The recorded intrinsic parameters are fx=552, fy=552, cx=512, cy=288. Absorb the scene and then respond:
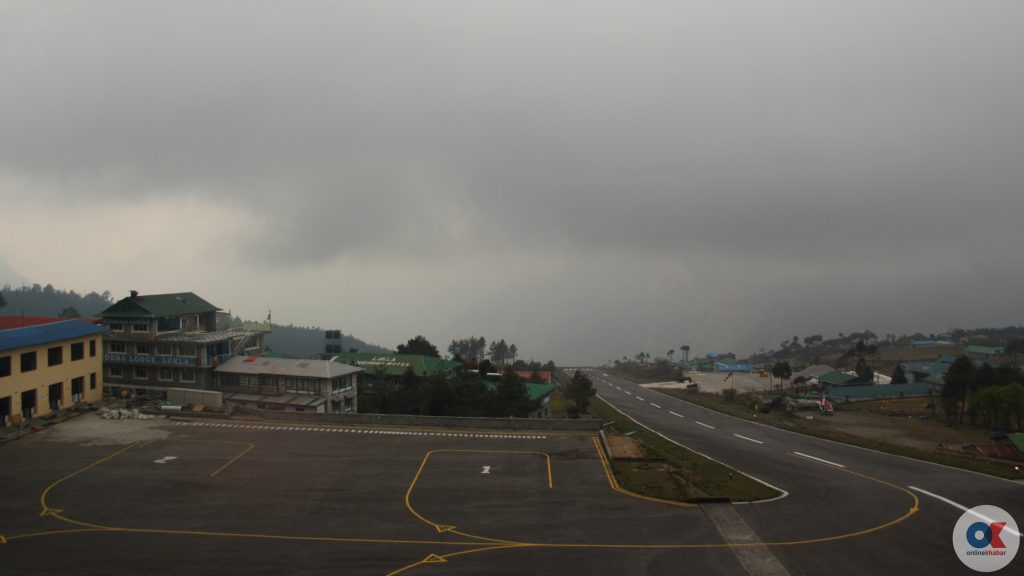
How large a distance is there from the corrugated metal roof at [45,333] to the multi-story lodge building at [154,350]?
7.44 m

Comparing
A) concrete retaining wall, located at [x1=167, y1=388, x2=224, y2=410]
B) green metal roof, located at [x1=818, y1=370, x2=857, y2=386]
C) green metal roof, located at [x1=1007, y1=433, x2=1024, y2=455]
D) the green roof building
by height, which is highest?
concrete retaining wall, located at [x1=167, y1=388, x2=224, y2=410]

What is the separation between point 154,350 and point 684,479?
5171 cm

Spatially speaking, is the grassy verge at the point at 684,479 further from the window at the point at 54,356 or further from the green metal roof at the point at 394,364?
the green metal roof at the point at 394,364

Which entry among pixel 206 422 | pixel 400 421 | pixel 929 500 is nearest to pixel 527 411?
pixel 400 421

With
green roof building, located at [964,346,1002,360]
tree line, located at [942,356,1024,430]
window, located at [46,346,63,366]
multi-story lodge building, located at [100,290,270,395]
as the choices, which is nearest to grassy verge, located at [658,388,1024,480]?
tree line, located at [942,356,1024,430]

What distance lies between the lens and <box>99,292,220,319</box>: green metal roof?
181 ft

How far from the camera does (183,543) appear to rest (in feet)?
70.9

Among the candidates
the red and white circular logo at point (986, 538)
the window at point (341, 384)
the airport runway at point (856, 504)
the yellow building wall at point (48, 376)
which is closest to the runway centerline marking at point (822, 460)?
the airport runway at point (856, 504)

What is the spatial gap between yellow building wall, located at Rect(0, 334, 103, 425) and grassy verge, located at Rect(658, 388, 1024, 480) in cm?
6347

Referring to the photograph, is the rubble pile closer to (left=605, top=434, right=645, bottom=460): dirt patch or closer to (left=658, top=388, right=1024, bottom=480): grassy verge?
(left=605, top=434, right=645, bottom=460): dirt patch

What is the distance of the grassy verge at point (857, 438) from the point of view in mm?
36562

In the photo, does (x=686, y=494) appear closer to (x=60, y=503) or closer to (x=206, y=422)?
(x=60, y=503)

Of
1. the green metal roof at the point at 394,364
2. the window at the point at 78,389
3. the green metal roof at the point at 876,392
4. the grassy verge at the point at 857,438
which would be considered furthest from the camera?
the green metal roof at the point at 876,392

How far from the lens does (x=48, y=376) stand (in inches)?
1617
